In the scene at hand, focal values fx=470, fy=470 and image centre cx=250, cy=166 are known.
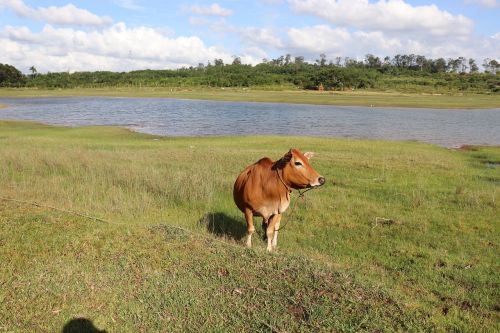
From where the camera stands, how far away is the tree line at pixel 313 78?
118 metres

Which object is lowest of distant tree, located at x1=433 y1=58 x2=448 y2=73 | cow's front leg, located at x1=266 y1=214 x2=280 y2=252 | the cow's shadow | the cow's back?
the cow's shadow

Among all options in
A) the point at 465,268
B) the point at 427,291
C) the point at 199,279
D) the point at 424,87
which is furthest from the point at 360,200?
the point at 424,87

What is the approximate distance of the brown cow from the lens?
7.70 metres

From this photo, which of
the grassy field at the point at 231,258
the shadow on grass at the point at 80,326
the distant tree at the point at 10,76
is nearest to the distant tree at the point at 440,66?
the distant tree at the point at 10,76

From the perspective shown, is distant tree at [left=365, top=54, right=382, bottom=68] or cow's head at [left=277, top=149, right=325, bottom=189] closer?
cow's head at [left=277, top=149, right=325, bottom=189]

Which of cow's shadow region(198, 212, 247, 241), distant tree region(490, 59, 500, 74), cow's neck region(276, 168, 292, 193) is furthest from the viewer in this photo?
distant tree region(490, 59, 500, 74)

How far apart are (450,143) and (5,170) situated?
2775 cm

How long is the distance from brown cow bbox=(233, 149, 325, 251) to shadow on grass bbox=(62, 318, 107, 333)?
3276 mm

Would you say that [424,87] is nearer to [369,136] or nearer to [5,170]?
[369,136]

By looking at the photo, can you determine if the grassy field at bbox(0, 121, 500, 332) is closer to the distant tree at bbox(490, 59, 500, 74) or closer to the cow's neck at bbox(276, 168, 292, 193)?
the cow's neck at bbox(276, 168, 292, 193)

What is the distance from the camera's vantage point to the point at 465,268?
7.86 meters

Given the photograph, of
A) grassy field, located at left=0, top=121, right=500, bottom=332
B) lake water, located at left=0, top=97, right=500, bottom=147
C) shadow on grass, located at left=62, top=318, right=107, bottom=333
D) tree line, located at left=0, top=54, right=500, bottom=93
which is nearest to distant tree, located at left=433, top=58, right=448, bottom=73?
tree line, located at left=0, top=54, right=500, bottom=93

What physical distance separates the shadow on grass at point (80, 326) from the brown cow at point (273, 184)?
10.7 feet

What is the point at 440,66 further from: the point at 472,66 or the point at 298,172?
the point at 298,172
